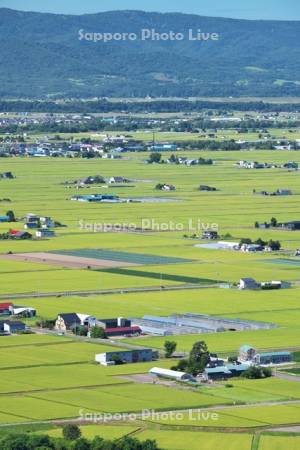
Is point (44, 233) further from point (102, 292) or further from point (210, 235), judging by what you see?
point (102, 292)

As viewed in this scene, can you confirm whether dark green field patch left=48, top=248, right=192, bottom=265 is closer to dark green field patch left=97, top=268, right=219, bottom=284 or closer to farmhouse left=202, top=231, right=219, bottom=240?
dark green field patch left=97, top=268, right=219, bottom=284

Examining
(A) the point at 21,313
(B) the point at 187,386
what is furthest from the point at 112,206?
(B) the point at 187,386

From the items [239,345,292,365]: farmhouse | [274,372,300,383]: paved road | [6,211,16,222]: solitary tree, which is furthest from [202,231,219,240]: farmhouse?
[274,372,300,383]: paved road

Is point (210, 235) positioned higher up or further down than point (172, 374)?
higher up

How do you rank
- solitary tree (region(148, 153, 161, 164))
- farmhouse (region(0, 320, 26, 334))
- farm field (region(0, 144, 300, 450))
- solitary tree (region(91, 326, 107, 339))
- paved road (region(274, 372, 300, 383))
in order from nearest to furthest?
1. farm field (region(0, 144, 300, 450))
2. paved road (region(274, 372, 300, 383))
3. solitary tree (region(91, 326, 107, 339))
4. farmhouse (region(0, 320, 26, 334))
5. solitary tree (region(148, 153, 161, 164))

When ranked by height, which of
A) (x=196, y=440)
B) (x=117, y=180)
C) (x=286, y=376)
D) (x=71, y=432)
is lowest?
(x=196, y=440)

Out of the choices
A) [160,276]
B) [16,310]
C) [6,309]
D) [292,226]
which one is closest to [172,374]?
[16,310]

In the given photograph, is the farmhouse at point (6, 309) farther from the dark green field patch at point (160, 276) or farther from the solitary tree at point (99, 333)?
the dark green field patch at point (160, 276)
